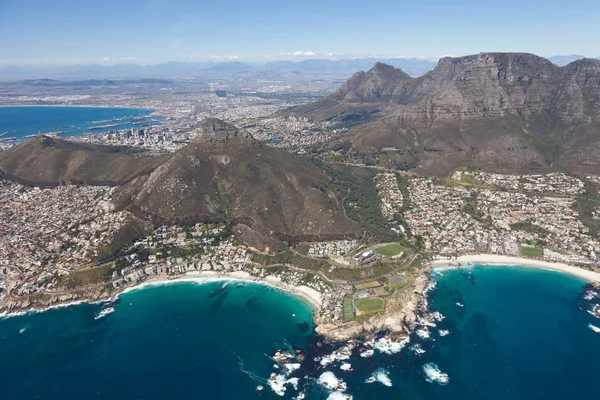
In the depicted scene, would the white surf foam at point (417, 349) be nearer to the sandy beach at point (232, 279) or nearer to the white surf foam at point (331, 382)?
the white surf foam at point (331, 382)

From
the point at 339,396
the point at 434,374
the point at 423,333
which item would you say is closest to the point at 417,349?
the point at 423,333

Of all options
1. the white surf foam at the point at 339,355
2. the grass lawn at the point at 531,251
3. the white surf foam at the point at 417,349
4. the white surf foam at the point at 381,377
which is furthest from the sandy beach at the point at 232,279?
the grass lawn at the point at 531,251

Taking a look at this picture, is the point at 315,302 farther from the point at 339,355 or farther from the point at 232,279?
the point at 232,279

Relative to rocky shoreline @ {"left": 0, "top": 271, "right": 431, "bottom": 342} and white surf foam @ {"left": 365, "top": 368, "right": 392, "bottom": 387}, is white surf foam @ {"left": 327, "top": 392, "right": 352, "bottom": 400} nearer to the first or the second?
white surf foam @ {"left": 365, "top": 368, "right": 392, "bottom": 387}

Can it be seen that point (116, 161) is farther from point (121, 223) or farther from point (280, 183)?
point (280, 183)

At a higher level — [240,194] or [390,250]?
[240,194]
